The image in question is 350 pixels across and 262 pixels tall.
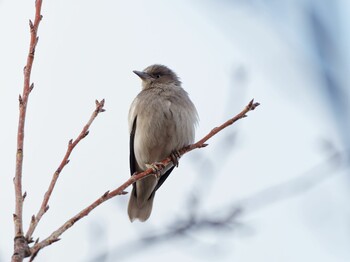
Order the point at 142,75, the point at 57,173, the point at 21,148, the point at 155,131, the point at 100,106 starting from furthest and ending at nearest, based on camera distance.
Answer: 1. the point at 142,75
2. the point at 155,131
3. the point at 100,106
4. the point at 57,173
5. the point at 21,148

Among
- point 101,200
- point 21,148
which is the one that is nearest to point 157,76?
point 101,200

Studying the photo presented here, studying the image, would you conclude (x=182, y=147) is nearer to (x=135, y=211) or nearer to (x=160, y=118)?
(x=160, y=118)

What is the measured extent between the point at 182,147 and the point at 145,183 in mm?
956

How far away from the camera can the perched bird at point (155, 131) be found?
255 inches

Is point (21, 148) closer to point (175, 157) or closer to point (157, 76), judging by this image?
point (175, 157)

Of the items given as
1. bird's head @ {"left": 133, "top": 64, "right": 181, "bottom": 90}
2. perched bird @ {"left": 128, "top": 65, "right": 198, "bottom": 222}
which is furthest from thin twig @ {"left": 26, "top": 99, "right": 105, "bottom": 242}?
bird's head @ {"left": 133, "top": 64, "right": 181, "bottom": 90}

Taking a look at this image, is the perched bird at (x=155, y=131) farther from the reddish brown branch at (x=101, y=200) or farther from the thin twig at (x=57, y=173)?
the thin twig at (x=57, y=173)

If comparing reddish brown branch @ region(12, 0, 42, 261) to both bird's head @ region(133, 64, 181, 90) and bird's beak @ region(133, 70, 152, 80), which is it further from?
bird's beak @ region(133, 70, 152, 80)

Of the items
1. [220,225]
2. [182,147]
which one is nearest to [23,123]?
[220,225]

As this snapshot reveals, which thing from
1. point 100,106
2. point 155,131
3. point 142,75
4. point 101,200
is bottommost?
point 101,200

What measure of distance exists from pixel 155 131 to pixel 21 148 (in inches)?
152

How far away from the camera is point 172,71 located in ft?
26.6

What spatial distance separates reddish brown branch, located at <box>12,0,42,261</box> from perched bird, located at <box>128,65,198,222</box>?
3.39 metres

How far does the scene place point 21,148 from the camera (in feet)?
8.89
